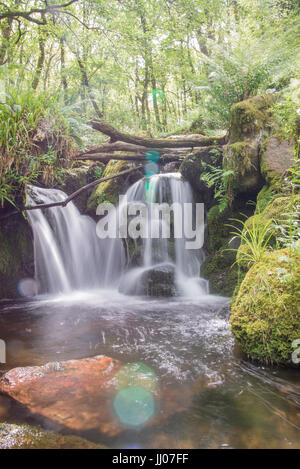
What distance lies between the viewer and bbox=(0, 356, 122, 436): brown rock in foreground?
1921 mm

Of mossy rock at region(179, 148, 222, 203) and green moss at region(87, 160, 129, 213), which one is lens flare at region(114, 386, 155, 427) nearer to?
mossy rock at region(179, 148, 222, 203)

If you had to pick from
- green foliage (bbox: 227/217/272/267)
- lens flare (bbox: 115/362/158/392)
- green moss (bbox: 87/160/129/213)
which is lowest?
lens flare (bbox: 115/362/158/392)

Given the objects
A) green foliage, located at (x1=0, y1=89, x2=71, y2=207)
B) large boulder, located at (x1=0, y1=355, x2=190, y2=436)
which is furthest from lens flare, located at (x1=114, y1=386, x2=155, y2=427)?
green foliage, located at (x1=0, y1=89, x2=71, y2=207)

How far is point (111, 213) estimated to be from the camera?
8391mm

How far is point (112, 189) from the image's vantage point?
8.63 m

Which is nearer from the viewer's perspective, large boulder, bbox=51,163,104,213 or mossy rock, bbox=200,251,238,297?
mossy rock, bbox=200,251,238,297

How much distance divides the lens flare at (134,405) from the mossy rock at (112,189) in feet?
22.0

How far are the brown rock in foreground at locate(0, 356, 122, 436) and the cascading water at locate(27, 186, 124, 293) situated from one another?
4490 millimetres

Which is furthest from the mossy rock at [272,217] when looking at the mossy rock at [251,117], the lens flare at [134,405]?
the mossy rock at [251,117]

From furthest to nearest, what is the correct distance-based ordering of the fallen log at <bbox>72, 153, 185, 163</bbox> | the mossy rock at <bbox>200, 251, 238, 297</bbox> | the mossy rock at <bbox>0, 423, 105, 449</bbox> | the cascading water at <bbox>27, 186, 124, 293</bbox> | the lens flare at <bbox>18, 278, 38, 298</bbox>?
the fallen log at <bbox>72, 153, 185, 163</bbox>
the cascading water at <bbox>27, 186, 124, 293</bbox>
the lens flare at <bbox>18, 278, 38, 298</bbox>
the mossy rock at <bbox>200, 251, 238, 297</bbox>
the mossy rock at <bbox>0, 423, 105, 449</bbox>
